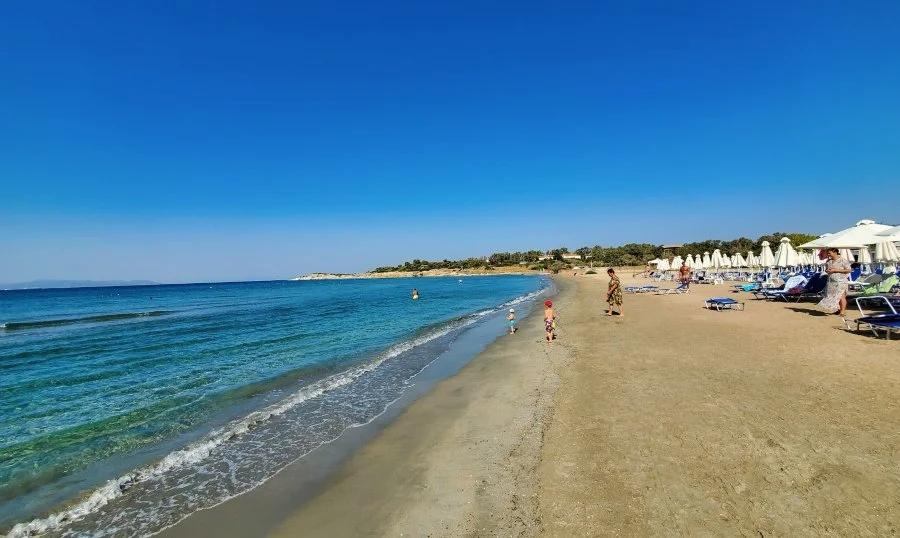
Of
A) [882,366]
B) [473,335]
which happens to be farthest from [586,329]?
[882,366]

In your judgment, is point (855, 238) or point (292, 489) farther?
point (855, 238)

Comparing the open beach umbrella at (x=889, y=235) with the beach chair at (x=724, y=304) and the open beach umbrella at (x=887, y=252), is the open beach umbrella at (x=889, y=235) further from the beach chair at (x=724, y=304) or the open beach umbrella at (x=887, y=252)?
the beach chair at (x=724, y=304)

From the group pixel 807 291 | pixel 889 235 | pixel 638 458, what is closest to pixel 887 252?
pixel 889 235

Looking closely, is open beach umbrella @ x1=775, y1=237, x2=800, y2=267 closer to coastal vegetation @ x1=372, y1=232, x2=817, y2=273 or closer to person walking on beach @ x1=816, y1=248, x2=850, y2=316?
Answer: person walking on beach @ x1=816, y1=248, x2=850, y2=316

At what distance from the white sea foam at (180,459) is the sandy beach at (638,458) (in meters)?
1.55

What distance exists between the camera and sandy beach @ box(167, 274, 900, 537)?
3740 mm

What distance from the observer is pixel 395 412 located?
8148mm

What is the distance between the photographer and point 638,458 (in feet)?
15.8

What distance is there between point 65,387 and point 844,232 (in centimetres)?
2919

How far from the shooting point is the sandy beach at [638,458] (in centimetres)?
374

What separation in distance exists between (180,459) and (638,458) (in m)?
6.47

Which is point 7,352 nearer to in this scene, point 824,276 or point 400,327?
point 400,327

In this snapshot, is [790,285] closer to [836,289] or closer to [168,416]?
[836,289]

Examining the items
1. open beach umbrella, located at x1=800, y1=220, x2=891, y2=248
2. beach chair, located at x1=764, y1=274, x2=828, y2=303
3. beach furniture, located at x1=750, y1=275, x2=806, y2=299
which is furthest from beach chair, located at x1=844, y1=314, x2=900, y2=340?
beach furniture, located at x1=750, y1=275, x2=806, y2=299
